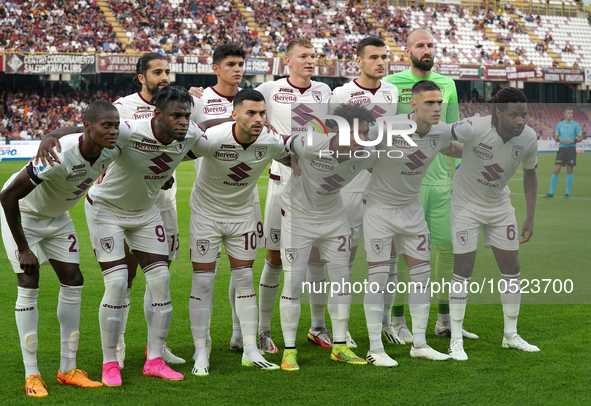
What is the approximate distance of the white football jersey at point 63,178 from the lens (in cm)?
448

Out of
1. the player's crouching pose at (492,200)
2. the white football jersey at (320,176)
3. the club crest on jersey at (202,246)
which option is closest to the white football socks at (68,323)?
the club crest on jersey at (202,246)

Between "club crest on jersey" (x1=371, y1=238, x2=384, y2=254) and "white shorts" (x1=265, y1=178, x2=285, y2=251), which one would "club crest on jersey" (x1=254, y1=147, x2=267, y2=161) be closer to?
"white shorts" (x1=265, y1=178, x2=285, y2=251)

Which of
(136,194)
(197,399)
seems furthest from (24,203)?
(197,399)

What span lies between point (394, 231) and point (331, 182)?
65cm

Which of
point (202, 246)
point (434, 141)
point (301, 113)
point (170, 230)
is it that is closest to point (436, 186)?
point (434, 141)

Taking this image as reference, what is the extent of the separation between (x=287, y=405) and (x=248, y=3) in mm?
37024

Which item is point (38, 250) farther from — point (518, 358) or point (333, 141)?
point (518, 358)

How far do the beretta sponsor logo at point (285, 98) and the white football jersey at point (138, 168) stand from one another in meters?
1.20

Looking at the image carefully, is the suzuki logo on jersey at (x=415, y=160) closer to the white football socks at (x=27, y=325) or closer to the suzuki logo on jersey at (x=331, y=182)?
the suzuki logo on jersey at (x=331, y=182)

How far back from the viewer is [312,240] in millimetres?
5332

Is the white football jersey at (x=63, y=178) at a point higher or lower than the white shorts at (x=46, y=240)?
higher

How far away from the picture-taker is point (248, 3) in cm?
3900

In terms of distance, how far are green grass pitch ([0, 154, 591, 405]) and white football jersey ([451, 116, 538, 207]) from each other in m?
0.13

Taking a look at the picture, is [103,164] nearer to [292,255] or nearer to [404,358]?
[292,255]
